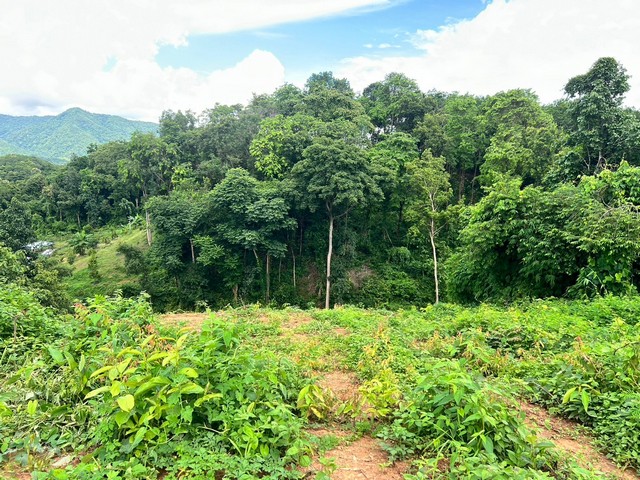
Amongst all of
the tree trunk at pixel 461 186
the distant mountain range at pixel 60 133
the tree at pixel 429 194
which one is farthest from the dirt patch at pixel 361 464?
the distant mountain range at pixel 60 133

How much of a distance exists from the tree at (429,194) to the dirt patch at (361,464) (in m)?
15.0

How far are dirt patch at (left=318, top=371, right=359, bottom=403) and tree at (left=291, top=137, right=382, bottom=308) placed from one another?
12309 millimetres

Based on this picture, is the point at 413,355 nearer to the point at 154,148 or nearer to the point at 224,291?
the point at 224,291

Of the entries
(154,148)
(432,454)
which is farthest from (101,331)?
(154,148)

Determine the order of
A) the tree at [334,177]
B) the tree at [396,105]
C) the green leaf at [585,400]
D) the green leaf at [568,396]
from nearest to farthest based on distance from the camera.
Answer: the green leaf at [585,400], the green leaf at [568,396], the tree at [334,177], the tree at [396,105]

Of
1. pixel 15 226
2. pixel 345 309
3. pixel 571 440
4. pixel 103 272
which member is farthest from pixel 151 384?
pixel 15 226

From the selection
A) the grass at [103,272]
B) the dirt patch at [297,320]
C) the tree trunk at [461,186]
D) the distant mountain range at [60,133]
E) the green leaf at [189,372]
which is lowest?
the grass at [103,272]

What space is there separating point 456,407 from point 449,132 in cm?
2298

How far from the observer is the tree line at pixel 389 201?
8141 mm

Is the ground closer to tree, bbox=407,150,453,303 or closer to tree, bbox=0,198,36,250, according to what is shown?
tree, bbox=407,150,453,303

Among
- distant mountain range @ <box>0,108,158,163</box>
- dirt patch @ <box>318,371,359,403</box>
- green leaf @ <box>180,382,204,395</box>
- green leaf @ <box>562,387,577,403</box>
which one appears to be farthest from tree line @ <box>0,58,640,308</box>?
distant mountain range @ <box>0,108,158,163</box>

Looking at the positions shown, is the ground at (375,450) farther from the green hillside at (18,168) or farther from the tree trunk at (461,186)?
the green hillside at (18,168)

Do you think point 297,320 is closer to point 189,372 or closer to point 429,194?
point 189,372

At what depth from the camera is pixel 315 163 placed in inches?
665
